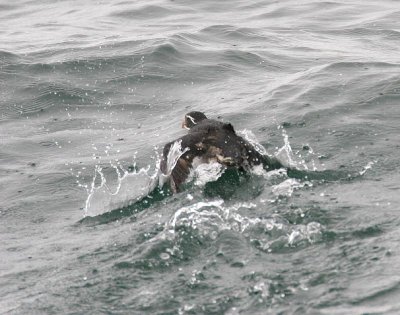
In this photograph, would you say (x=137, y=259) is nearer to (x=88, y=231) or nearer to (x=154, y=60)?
(x=88, y=231)

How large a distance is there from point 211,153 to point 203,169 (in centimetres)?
21

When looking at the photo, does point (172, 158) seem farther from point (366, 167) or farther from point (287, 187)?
point (366, 167)

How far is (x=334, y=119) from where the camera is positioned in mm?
13586

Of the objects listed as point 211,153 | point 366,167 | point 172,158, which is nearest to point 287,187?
point 211,153

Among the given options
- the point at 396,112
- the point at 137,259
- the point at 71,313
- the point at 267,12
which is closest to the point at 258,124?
the point at 396,112

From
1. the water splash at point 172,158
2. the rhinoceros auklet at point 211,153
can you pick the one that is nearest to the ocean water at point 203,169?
the rhinoceros auklet at point 211,153

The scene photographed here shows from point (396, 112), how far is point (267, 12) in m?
10.6

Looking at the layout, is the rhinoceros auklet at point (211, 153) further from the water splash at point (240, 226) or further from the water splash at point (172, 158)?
the water splash at point (240, 226)

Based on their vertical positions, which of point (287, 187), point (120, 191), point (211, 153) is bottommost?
point (120, 191)

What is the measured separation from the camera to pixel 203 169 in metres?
10.8

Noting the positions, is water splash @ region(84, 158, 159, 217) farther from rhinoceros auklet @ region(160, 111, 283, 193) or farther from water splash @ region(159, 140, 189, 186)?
rhinoceros auklet @ region(160, 111, 283, 193)

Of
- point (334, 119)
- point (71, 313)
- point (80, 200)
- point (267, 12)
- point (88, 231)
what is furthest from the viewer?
point (267, 12)

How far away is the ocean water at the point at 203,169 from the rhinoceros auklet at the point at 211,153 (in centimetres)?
18

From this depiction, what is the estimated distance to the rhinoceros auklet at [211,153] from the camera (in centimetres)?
1072
